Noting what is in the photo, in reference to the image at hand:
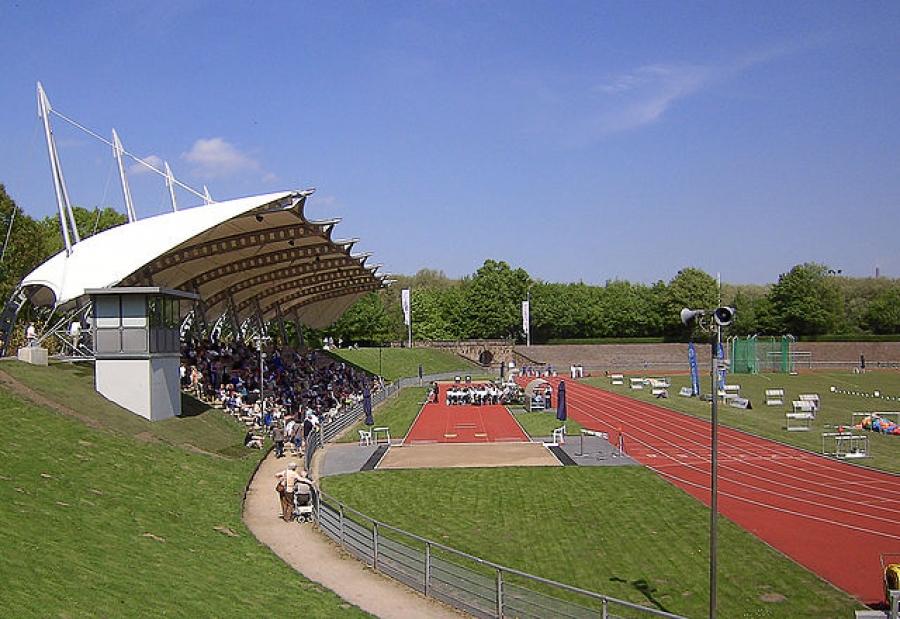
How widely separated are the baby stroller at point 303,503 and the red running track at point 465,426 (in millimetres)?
14029

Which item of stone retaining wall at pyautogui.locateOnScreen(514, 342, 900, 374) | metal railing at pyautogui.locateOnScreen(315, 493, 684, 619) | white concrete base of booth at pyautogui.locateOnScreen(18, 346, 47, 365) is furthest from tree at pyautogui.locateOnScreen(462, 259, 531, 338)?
metal railing at pyautogui.locateOnScreen(315, 493, 684, 619)

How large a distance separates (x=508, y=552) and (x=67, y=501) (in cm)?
818

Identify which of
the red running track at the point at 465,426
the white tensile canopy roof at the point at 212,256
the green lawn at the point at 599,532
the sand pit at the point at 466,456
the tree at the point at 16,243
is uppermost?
the tree at the point at 16,243

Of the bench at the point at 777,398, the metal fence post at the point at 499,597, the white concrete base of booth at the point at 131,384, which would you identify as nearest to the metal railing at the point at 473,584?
the metal fence post at the point at 499,597

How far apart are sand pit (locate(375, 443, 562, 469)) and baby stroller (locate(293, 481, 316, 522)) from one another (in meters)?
7.87

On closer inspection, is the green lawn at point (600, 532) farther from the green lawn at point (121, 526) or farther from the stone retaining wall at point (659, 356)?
the stone retaining wall at point (659, 356)

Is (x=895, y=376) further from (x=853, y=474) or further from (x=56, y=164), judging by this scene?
(x=56, y=164)

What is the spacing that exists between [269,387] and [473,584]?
92.1 ft

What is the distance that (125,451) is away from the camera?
781 inches

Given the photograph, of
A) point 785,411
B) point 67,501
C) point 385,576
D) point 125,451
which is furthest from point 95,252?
point 785,411

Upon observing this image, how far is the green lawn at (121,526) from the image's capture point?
10.5 m

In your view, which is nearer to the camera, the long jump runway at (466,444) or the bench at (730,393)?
the long jump runway at (466,444)

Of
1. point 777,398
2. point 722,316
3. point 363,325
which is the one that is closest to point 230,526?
point 722,316

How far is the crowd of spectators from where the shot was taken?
31203mm
